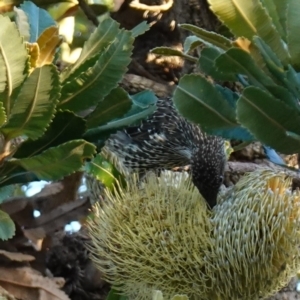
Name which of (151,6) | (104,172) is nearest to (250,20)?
(104,172)

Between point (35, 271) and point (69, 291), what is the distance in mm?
195

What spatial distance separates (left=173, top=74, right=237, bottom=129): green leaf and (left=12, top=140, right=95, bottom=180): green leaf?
0.61 ft

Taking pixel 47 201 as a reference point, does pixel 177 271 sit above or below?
above

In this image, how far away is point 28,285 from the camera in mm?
1206

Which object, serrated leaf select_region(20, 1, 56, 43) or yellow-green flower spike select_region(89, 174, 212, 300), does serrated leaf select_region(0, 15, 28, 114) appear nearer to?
serrated leaf select_region(20, 1, 56, 43)

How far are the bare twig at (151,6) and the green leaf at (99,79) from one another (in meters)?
0.84

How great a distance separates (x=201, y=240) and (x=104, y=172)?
258 mm

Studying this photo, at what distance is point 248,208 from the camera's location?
1.09 meters

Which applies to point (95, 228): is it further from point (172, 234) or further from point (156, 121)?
point (156, 121)

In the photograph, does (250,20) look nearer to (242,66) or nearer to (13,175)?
(242,66)

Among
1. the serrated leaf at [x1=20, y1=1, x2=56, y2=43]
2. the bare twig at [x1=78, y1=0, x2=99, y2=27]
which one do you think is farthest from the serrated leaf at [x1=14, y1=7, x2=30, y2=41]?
the bare twig at [x1=78, y1=0, x2=99, y2=27]

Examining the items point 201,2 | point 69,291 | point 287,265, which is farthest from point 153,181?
point 201,2

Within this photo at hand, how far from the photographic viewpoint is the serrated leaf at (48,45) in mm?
916

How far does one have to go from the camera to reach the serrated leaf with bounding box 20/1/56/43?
1097mm
